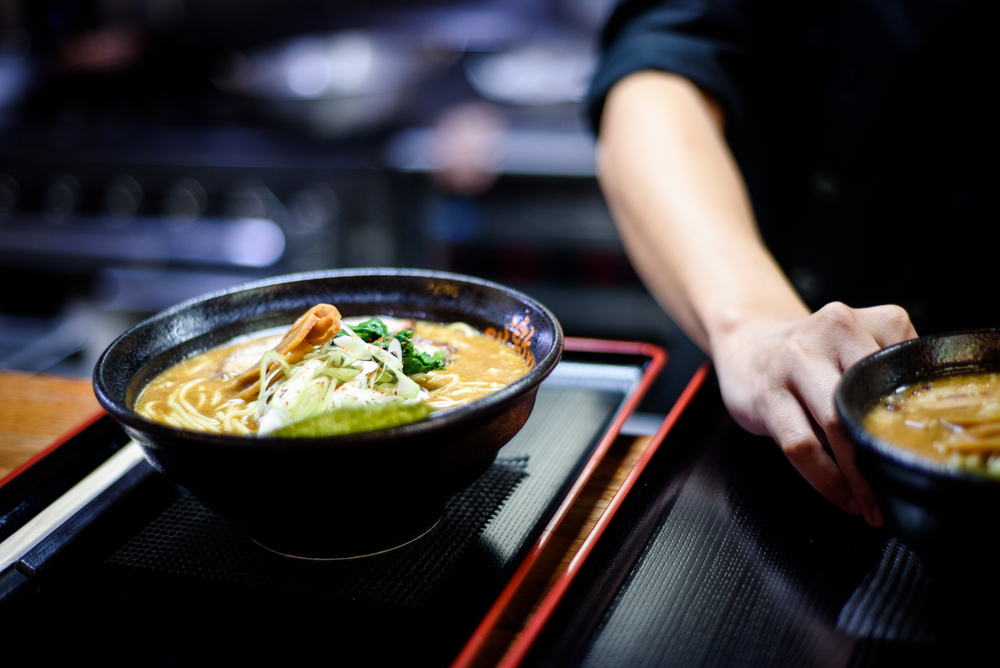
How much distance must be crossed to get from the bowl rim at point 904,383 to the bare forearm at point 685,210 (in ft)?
1.21

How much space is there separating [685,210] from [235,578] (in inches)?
47.3

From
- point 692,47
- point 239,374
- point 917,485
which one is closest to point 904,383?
point 917,485

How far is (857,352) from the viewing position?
1109 millimetres

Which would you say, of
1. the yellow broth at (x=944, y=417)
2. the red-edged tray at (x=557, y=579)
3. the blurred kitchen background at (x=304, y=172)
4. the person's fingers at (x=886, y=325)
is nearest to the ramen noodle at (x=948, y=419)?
the yellow broth at (x=944, y=417)

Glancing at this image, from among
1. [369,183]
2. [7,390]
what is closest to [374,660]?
[7,390]

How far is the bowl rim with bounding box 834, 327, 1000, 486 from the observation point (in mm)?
761

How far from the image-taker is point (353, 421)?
99 centimetres

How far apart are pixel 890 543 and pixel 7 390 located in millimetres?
1882

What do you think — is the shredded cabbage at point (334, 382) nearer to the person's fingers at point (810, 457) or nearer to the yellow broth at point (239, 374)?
the yellow broth at point (239, 374)

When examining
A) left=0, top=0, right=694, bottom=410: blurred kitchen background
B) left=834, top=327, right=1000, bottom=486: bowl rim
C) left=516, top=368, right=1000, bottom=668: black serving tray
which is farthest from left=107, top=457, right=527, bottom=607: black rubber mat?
left=0, top=0, right=694, bottom=410: blurred kitchen background

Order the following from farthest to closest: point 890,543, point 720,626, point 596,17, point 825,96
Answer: point 596,17 → point 825,96 → point 890,543 → point 720,626

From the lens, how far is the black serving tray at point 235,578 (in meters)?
1.01

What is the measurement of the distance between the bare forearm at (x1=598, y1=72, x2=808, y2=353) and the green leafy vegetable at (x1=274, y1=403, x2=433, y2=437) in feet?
2.34

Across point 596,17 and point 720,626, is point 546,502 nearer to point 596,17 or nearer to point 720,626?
point 720,626
